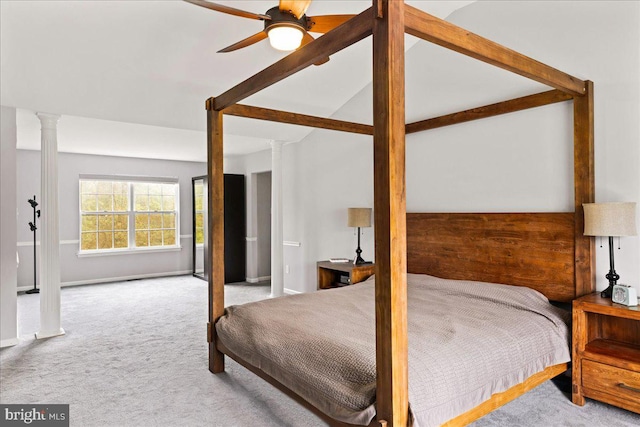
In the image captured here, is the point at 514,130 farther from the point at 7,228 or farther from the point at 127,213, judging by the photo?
the point at 127,213

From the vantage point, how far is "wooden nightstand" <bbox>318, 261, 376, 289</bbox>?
13.5ft

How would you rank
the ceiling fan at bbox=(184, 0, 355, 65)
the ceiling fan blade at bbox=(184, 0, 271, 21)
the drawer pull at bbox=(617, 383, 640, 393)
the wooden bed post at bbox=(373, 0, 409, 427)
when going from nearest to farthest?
the wooden bed post at bbox=(373, 0, 409, 427)
the ceiling fan blade at bbox=(184, 0, 271, 21)
the ceiling fan at bbox=(184, 0, 355, 65)
the drawer pull at bbox=(617, 383, 640, 393)

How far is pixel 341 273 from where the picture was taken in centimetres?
471

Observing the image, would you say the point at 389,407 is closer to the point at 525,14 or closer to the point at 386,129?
the point at 386,129

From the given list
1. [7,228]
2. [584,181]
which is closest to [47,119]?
[7,228]

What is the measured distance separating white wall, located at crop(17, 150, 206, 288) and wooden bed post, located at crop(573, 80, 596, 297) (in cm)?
666

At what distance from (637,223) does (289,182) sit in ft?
13.9

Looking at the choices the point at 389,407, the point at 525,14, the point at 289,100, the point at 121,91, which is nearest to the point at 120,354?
the point at 121,91

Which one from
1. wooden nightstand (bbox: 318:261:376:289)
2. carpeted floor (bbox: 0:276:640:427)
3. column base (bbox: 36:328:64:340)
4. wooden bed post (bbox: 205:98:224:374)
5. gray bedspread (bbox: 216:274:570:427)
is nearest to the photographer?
gray bedspread (bbox: 216:274:570:427)

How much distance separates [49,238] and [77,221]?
10.3ft

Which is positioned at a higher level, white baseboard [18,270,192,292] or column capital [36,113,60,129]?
column capital [36,113,60,129]

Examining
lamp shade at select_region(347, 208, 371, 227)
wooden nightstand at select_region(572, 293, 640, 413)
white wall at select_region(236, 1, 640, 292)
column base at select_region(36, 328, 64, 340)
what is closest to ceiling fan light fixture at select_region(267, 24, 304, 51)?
white wall at select_region(236, 1, 640, 292)

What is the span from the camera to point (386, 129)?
1615 mm

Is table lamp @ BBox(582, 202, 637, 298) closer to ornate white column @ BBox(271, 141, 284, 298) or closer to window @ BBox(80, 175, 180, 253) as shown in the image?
ornate white column @ BBox(271, 141, 284, 298)
